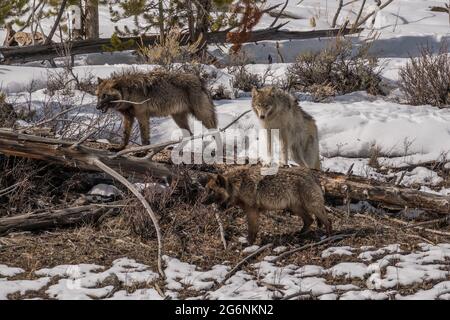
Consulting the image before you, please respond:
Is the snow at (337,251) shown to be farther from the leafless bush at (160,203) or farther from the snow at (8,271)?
the snow at (8,271)

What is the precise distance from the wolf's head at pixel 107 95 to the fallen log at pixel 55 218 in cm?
199

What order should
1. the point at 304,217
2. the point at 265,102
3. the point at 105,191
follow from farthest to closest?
the point at 265,102
the point at 105,191
the point at 304,217

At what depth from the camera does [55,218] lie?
8.49 m

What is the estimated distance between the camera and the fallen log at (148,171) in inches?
338

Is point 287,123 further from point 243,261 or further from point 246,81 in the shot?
point 246,81

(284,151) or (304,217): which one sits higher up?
(284,151)

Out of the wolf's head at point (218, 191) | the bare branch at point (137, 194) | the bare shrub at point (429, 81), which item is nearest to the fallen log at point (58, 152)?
the bare branch at point (137, 194)

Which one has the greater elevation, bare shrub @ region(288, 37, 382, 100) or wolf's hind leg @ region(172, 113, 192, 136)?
bare shrub @ region(288, 37, 382, 100)

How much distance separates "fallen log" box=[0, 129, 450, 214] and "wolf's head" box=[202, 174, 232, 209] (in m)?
1.27

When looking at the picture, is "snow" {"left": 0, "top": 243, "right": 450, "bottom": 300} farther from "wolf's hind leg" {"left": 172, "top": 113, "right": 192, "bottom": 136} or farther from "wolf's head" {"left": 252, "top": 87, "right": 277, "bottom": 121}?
"wolf's hind leg" {"left": 172, "top": 113, "right": 192, "bottom": 136}

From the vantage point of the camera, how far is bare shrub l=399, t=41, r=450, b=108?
14008 millimetres

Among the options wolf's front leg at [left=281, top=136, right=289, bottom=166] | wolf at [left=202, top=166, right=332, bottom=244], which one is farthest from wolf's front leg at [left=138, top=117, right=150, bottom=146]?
wolf at [left=202, top=166, right=332, bottom=244]

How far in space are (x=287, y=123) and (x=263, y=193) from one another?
241 centimetres

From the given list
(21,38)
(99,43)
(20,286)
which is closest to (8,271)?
(20,286)
